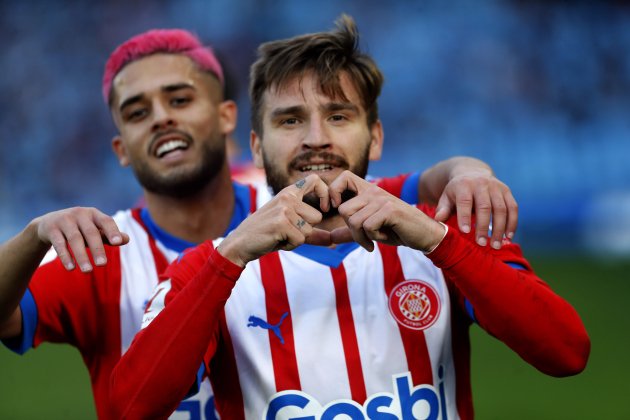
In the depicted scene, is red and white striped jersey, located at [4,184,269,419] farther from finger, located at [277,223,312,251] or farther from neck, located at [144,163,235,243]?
finger, located at [277,223,312,251]

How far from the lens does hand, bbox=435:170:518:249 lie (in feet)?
6.09

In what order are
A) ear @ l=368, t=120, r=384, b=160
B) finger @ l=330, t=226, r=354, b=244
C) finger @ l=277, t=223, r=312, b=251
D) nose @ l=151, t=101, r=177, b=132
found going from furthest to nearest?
nose @ l=151, t=101, r=177, b=132 → ear @ l=368, t=120, r=384, b=160 → finger @ l=330, t=226, r=354, b=244 → finger @ l=277, t=223, r=312, b=251

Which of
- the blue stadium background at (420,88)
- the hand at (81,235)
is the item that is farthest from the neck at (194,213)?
the blue stadium background at (420,88)

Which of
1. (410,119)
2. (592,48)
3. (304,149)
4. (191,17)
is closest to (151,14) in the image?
(191,17)

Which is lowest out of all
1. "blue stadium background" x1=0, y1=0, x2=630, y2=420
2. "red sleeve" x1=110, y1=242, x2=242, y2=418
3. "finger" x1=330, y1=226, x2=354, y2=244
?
"red sleeve" x1=110, y1=242, x2=242, y2=418

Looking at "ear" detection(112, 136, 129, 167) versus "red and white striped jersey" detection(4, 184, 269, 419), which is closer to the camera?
"red and white striped jersey" detection(4, 184, 269, 419)

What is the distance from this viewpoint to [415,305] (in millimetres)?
2090

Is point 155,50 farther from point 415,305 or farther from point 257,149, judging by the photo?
point 415,305

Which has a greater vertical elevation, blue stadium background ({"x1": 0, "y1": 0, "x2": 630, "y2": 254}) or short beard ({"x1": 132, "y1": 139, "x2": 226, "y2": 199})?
blue stadium background ({"x1": 0, "y1": 0, "x2": 630, "y2": 254})

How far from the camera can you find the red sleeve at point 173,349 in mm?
1798

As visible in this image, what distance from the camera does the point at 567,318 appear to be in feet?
6.15

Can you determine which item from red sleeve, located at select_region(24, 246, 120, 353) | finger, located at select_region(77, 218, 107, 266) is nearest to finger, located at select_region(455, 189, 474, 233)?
finger, located at select_region(77, 218, 107, 266)

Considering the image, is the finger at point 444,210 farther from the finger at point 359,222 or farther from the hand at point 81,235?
the hand at point 81,235

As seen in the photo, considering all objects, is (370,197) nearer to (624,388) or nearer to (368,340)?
(368,340)
